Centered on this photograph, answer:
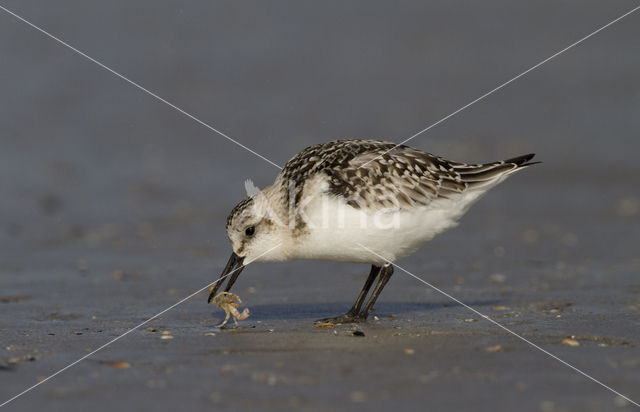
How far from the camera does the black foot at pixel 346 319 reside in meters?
6.59

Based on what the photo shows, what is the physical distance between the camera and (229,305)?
21.4 ft

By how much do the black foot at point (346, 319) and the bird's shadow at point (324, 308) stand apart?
32 cm

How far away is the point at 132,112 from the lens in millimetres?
14164

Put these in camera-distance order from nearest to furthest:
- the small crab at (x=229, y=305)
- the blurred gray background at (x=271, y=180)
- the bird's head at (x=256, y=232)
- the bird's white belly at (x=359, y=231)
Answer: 1. the blurred gray background at (x=271, y=180)
2. the bird's white belly at (x=359, y=231)
3. the small crab at (x=229, y=305)
4. the bird's head at (x=256, y=232)

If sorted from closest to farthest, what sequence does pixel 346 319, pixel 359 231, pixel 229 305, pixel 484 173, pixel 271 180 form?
1. pixel 359 231
2. pixel 229 305
3. pixel 346 319
4. pixel 484 173
5. pixel 271 180

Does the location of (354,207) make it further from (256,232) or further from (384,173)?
(256,232)

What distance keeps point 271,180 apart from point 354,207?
227 inches

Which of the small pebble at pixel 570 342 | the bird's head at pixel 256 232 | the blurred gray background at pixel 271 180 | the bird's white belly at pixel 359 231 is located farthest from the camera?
the bird's head at pixel 256 232

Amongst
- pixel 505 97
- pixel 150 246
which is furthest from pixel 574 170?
pixel 150 246

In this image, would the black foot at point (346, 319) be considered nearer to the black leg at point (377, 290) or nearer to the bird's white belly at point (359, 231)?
the black leg at point (377, 290)

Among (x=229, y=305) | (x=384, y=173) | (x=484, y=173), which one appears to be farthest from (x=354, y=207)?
(x=484, y=173)

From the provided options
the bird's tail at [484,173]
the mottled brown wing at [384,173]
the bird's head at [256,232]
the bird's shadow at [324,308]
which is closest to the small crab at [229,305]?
the bird's head at [256,232]

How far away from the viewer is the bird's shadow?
7043 millimetres

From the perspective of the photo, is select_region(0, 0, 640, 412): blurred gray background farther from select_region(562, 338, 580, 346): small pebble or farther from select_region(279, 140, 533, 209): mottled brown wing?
select_region(279, 140, 533, 209): mottled brown wing
